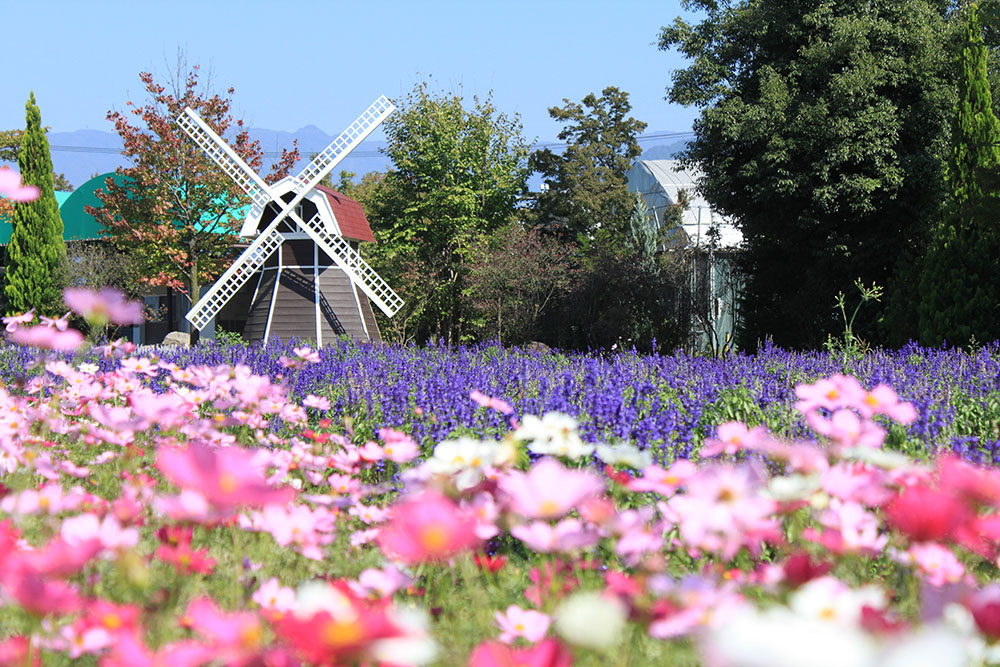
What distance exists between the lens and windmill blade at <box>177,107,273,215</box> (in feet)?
55.3

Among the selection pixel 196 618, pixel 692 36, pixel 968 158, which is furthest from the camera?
pixel 692 36

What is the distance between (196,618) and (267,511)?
0.63 metres

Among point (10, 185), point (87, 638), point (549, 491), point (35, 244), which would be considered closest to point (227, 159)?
point (35, 244)

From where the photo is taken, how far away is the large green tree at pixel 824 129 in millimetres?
13969

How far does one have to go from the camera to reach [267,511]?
1724mm

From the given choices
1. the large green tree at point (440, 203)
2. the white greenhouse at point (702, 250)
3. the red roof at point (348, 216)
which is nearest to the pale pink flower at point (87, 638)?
the white greenhouse at point (702, 250)

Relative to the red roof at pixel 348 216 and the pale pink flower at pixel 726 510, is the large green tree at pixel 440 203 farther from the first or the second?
the pale pink flower at pixel 726 510

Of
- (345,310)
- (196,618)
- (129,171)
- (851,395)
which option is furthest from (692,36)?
(196,618)

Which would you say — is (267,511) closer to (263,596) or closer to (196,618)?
(263,596)

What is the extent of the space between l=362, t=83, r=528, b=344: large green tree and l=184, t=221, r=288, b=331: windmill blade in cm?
550

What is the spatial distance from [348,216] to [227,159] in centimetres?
276

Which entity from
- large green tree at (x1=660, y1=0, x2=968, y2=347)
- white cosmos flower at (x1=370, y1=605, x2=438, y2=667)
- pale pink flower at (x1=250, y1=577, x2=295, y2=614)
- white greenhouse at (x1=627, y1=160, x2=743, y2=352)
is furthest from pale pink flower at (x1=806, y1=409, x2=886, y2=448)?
large green tree at (x1=660, y1=0, x2=968, y2=347)

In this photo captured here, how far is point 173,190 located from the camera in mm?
19406

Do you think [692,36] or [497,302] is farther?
[497,302]
